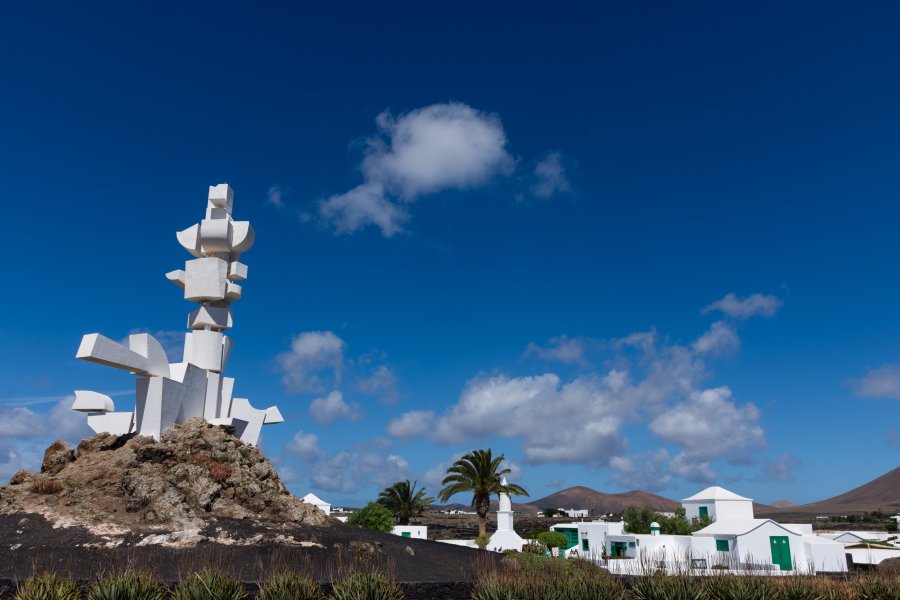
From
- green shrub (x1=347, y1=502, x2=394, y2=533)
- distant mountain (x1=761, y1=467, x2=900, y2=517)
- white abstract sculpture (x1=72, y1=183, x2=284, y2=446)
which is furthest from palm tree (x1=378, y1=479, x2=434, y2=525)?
distant mountain (x1=761, y1=467, x2=900, y2=517)

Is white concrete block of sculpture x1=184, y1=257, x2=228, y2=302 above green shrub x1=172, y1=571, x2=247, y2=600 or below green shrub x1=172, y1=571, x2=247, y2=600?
above

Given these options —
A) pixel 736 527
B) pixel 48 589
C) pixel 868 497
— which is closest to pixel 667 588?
pixel 48 589

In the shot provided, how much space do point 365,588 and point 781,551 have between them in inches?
1031

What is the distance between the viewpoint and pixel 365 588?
13172mm

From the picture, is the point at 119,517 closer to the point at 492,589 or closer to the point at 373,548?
the point at 373,548

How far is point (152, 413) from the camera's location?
73.2 feet

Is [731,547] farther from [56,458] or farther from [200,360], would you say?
[56,458]

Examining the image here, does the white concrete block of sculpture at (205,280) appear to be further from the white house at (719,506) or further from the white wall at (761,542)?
the white house at (719,506)

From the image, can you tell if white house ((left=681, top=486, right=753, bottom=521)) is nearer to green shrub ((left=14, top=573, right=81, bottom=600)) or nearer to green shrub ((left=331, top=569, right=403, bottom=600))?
green shrub ((left=331, top=569, right=403, bottom=600))

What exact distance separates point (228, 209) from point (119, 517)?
13.1 meters

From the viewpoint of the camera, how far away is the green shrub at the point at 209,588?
496 inches

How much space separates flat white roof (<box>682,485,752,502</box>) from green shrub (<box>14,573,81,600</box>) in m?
43.1

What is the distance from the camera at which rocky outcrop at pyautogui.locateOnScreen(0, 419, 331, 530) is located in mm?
19125

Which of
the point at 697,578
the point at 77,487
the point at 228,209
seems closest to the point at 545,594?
the point at 697,578
